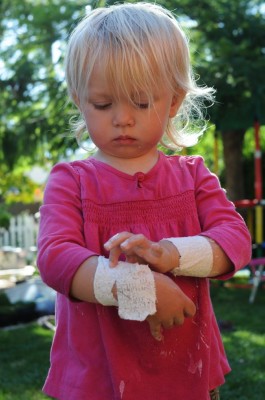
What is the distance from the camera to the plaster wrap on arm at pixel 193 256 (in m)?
1.63

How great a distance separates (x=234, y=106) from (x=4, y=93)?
392cm

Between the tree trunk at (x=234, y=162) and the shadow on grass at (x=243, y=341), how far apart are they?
3376 mm

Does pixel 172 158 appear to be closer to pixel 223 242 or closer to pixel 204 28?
pixel 223 242

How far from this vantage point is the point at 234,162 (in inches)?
504

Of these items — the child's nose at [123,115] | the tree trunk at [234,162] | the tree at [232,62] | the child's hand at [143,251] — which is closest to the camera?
the child's hand at [143,251]

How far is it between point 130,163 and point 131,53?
32cm

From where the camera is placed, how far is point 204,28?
37.3ft

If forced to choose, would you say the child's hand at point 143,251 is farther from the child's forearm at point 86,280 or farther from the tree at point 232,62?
the tree at point 232,62

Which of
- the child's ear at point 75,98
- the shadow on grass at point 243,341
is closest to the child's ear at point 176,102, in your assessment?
the child's ear at point 75,98

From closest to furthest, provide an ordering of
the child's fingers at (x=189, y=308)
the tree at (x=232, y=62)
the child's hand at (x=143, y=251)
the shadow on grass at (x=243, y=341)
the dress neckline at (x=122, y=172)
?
1. the child's hand at (x=143, y=251)
2. the child's fingers at (x=189, y=308)
3. the dress neckline at (x=122, y=172)
4. the shadow on grass at (x=243, y=341)
5. the tree at (x=232, y=62)

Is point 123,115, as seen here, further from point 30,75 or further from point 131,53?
point 30,75

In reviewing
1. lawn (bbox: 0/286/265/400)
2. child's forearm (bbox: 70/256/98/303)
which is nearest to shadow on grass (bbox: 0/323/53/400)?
lawn (bbox: 0/286/265/400)

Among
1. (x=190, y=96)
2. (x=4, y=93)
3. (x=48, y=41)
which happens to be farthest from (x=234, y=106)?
(x=190, y=96)

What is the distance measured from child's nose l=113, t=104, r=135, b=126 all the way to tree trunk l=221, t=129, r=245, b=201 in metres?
11.1
